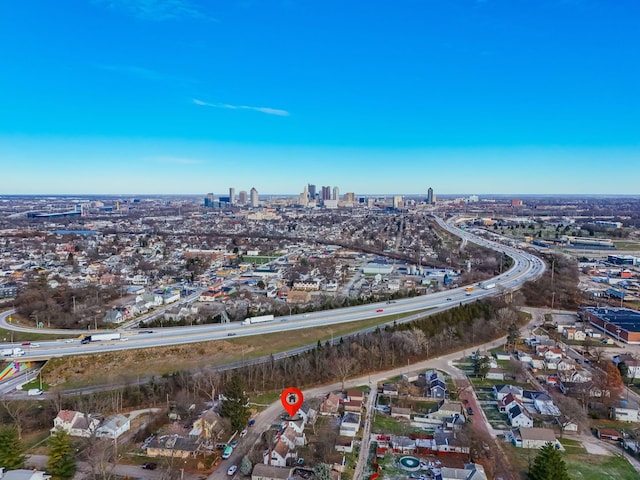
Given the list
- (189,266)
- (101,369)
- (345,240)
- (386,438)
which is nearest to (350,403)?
(386,438)

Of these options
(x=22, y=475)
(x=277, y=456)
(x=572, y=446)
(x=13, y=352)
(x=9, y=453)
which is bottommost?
(x=572, y=446)

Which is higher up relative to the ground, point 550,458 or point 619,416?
point 550,458

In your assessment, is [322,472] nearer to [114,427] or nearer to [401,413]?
[401,413]

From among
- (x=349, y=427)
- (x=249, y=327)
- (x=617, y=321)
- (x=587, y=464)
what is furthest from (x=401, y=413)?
(x=617, y=321)

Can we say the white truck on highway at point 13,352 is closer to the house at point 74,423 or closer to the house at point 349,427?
the house at point 74,423

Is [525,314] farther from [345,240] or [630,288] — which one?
[345,240]

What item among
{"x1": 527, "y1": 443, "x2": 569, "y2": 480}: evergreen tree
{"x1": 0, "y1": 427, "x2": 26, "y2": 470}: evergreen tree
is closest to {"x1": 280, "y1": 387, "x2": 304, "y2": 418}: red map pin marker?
{"x1": 527, "y1": 443, "x2": 569, "y2": 480}: evergreen tree

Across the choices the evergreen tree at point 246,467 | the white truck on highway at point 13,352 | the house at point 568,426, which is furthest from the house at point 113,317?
the house at point 568,426
